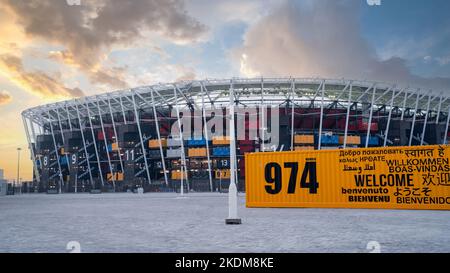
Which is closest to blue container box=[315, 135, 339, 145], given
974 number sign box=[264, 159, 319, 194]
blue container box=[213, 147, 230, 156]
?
blue container box=[213, 147, 230, 156]

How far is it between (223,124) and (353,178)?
55.6 metres

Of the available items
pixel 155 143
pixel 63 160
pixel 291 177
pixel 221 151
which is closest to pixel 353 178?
pixel 291 177

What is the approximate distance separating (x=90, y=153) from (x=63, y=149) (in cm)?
724

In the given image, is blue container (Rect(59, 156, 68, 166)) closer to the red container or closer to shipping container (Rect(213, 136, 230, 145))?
shipping container (Rect(213, 136, 230, 145))

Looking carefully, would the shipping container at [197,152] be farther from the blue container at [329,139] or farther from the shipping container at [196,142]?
the blue container at [329,139]

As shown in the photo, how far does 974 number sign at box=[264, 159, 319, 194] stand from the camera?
24188mm

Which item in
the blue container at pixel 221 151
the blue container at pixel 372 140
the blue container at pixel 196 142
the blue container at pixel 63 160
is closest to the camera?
the blue container at pixel 221 151

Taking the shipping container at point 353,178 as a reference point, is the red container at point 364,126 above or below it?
above

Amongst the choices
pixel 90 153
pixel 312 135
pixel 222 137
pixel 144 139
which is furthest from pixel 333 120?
pixel 90 153

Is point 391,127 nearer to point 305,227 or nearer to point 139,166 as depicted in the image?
point 139,166

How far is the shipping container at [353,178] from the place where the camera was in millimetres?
22297

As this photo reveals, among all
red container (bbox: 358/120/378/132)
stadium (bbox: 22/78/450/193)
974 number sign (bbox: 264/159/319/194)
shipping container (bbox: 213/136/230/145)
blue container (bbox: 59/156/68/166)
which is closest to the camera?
974 number sign (bbox: 264/159/319/194)

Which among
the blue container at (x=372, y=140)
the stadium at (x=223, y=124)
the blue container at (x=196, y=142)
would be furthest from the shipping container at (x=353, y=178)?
the blue container at (x=372, y=140)

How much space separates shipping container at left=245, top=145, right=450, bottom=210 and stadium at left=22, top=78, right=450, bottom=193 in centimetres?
4606
